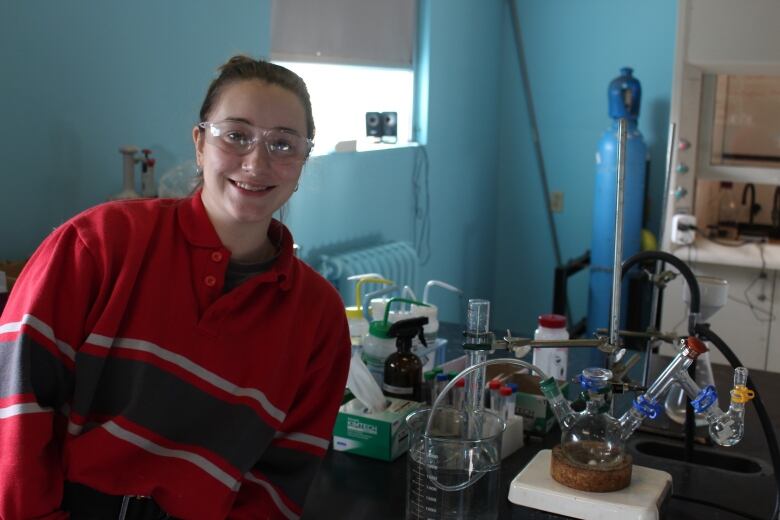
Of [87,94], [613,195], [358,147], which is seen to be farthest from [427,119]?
[87,94]

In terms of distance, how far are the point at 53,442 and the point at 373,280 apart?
1025mm

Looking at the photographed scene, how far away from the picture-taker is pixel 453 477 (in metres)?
1.44

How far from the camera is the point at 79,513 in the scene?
1.40 metres

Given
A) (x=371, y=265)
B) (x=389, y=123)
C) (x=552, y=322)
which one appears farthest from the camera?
(x=389, y=123)

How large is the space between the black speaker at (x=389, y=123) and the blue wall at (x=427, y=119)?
0.10 m

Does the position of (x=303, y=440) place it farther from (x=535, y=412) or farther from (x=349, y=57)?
(x=349, y=57)

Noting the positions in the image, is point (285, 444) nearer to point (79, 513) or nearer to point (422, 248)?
point (79, 513)

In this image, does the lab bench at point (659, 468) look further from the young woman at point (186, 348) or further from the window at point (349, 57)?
the window at point (349, 57)

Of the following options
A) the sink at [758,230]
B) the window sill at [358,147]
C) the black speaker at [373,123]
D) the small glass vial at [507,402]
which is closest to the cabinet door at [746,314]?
the sink at [758,230]

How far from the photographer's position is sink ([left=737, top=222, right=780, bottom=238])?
412 cm

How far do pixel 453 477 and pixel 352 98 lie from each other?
2660 millimetres

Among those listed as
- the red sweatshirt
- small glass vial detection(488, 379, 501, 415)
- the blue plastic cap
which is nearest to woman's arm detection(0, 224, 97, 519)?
the red sweatshirt

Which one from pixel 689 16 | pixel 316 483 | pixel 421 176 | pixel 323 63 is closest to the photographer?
pixel 316 483

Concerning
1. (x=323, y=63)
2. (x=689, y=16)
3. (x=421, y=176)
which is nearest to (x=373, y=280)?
(x=323, y=63)
